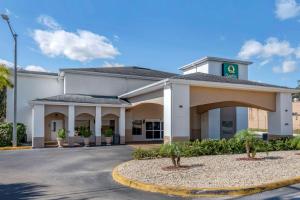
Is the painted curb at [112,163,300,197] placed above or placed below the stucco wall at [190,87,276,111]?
below

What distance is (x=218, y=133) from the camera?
26.9 meters

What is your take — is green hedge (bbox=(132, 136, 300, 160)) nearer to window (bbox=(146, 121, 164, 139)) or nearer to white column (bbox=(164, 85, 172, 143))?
white column (bbox=(164, 85, 172, 143))

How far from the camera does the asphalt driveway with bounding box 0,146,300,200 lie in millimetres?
8273

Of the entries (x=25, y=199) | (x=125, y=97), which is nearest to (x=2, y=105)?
(x=125, y=97)

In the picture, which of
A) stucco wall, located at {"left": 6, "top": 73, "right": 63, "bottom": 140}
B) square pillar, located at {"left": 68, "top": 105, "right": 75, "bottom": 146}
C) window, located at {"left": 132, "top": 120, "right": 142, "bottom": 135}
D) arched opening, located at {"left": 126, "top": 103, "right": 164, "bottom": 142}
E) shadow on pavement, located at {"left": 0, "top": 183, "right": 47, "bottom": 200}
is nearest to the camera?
shadow on pavement, located at {"left": 0, "top": 183, "right": 47, "bottom": 200}

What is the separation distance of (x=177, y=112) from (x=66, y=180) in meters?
7.90

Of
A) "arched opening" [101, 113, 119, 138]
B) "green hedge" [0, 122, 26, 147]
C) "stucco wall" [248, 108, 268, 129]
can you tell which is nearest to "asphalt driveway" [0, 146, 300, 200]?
"green hedge" [0, 122, 26, 147]

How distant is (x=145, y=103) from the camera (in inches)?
859

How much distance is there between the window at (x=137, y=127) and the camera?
89.2 ft

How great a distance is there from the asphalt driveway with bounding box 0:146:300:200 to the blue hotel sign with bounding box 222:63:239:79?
1624 cm

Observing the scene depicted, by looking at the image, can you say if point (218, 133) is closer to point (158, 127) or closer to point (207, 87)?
point (158, 127)

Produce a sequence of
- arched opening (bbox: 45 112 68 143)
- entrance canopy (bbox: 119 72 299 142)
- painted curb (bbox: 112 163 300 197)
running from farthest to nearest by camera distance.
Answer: arched opening (bbox: 45 112 68 143), entrance canopy (bbox: 119 72 299 142), painted curb (bbox: 112 163 300 197)

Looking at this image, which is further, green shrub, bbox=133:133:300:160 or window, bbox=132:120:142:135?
window, bbox=132:120:142:135

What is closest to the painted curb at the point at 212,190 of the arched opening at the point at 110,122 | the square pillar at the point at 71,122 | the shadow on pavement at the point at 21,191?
the shadow on pavement at the point at 21,191
